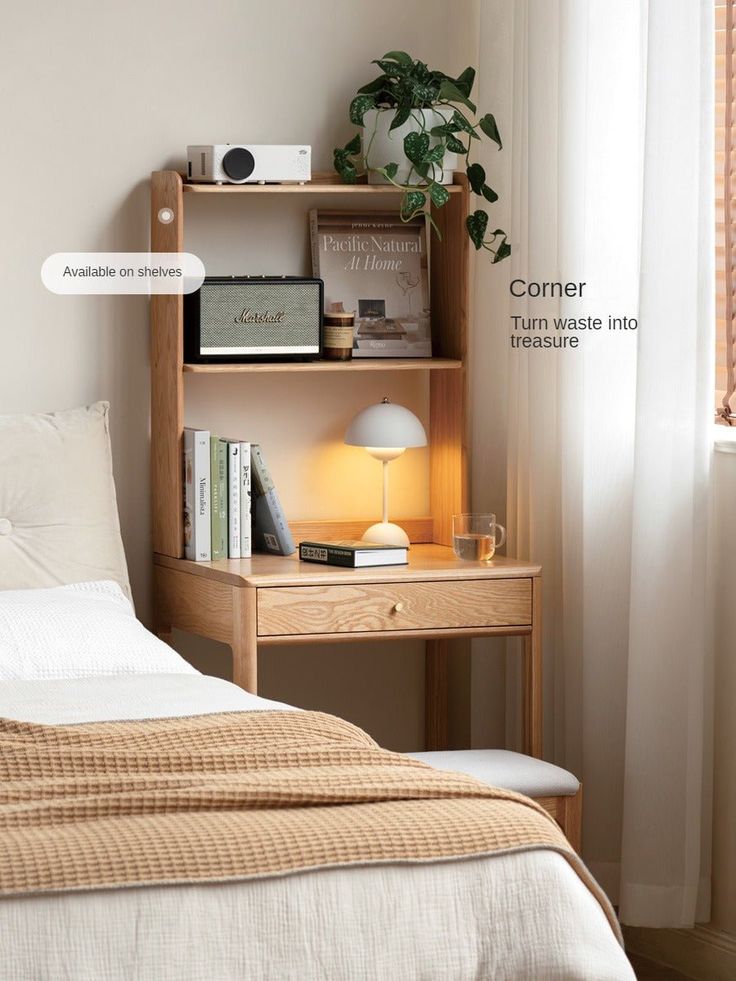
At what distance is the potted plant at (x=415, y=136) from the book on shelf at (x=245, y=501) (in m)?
0.63

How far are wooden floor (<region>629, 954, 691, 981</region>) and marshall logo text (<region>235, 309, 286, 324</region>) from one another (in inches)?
61.4

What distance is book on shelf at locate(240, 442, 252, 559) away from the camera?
124 inches

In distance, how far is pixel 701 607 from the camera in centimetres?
280

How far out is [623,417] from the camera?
3045 millimetres

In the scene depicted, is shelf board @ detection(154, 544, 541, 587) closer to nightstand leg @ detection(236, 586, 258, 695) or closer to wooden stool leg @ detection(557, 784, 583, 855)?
nightstand leg @ detection(236, 586, 258, 695)

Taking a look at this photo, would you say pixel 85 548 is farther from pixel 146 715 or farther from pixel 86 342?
pixel 146 715

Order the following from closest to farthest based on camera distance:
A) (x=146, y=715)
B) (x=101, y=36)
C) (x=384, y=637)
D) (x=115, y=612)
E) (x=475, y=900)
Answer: (x=475, y=900) → (x=146, y=715) → (x=115, y=612) → (x=384, y=637) → (x=101, y=36)

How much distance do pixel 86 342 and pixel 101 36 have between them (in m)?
0.67

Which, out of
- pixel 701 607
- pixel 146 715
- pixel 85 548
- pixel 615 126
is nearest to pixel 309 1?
pixel 615 126

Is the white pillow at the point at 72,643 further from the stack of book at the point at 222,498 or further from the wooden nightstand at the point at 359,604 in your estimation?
the stack of book at the point at 222,498

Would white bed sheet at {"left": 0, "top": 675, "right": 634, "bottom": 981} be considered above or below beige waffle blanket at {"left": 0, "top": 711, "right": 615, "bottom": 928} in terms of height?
below

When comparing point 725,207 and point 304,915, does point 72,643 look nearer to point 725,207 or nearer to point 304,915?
point 304,915

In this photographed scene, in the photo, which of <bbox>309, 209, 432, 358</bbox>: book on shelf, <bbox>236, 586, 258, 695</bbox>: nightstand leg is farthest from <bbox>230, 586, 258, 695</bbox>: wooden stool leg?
<bbox>309, 209, 432, 358</bbox>: book on shelf

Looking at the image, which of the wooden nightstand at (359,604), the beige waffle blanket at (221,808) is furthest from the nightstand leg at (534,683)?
the beige waffle blanket at (221,808)
